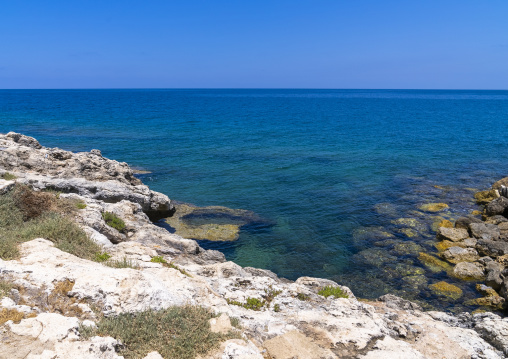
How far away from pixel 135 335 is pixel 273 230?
63.4 ft

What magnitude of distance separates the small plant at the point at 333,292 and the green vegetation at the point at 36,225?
A: 25.9 feet

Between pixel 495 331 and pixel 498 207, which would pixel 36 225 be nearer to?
pixel 495 331

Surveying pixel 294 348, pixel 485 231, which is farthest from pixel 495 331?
pixel 485 231

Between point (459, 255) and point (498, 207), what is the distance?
911cm

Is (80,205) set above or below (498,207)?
above

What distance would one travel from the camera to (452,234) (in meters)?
25.3

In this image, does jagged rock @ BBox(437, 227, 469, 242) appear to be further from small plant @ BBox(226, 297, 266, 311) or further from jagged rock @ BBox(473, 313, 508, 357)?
small plant @ BBox(226, 297, 266, 311)

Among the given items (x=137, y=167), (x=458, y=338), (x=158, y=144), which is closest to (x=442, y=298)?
(x=458, y=338)

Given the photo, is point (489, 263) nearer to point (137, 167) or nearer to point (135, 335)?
point (135, 335)

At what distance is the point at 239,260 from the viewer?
2230 cm

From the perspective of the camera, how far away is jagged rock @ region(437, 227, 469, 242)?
25.1 metres

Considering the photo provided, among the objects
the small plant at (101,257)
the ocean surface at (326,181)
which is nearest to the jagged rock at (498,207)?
the ocean surface at (326,181)

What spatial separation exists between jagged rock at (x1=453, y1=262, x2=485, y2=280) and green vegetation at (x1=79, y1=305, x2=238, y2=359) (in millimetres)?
18210

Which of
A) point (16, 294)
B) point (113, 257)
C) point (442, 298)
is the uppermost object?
point (16, 294)
